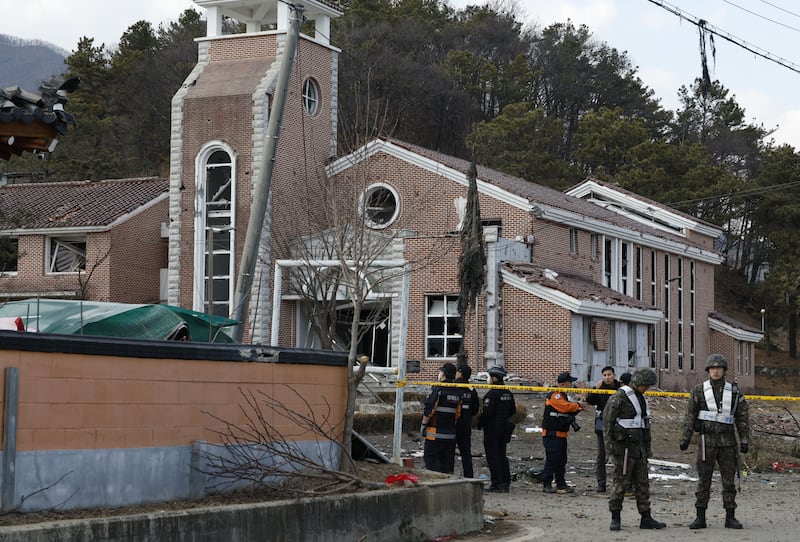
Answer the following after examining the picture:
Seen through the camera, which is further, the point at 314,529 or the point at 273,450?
the point at 273,450

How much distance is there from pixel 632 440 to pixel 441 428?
12.5ft

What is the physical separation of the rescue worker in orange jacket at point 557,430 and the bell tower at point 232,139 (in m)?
20.3

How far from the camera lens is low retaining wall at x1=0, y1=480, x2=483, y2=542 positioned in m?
9.98

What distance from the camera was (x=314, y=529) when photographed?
39.6ft

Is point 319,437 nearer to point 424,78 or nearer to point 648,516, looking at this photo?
point 648,516

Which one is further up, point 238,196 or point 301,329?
point 238,196

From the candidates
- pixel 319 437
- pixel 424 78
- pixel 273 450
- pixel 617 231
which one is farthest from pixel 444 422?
pixel 424 78

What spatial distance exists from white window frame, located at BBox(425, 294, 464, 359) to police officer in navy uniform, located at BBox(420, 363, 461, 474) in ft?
58.5

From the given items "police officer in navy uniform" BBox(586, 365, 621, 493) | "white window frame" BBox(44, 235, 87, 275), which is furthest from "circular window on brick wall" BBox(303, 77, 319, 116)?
"police officer in navy uniform" BBox(586, 365, 621, 493)

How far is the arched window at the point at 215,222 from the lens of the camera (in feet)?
127

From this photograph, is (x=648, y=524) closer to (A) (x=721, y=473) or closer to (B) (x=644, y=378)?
(A) (x=721, y=473)

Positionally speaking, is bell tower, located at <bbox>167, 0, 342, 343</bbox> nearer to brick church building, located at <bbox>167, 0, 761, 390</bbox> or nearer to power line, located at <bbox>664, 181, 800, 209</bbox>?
brick church building, located at <bbox>167, 0, 761, 390</bbox>

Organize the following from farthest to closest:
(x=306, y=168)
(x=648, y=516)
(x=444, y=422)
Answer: (x=306, y=168)
(x=444, y=422)
(x=648, y=516)

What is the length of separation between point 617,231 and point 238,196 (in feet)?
42.6
